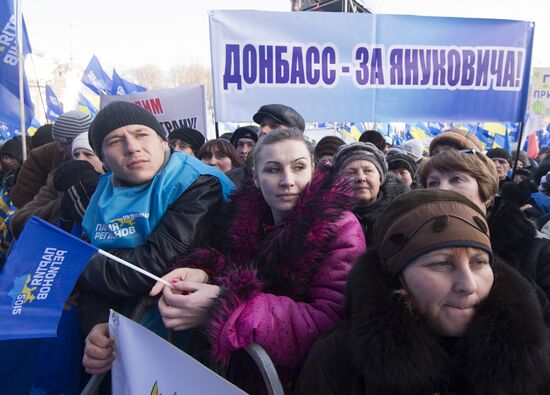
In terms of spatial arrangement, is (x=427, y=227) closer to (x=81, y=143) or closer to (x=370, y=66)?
(x=81, y=143)

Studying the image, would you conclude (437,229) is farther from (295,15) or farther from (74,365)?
(295,15)

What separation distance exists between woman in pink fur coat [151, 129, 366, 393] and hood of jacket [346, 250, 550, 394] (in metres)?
0.25

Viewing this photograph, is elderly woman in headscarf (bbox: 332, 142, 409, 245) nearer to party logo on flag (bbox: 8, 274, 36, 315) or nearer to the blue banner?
the blue banner

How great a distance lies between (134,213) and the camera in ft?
6.08

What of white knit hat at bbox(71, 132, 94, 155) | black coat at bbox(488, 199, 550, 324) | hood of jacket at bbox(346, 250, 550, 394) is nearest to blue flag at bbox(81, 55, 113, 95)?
white knit hat at bbox(71, 132, 94, 155)

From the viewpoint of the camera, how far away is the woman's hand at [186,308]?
156cm

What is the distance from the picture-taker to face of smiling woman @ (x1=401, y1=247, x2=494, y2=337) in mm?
1250

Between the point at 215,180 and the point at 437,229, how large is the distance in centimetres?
106

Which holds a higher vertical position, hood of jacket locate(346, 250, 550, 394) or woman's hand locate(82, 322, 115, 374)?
hood of jacket locate(346, 250, 550, 394)

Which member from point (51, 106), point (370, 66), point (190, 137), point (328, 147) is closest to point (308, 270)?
point (328, 147)

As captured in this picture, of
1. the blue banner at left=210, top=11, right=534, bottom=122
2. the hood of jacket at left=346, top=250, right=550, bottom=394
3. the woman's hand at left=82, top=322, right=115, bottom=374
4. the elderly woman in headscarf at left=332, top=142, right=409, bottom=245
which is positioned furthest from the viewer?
the blue banner at left=210, top=11, right=534, bottom=122

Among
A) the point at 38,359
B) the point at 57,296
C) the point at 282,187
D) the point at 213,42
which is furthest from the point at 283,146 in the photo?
the point at 213,42

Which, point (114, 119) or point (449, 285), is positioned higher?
point (114, 119)

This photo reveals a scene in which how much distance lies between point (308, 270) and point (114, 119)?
1149 mm
